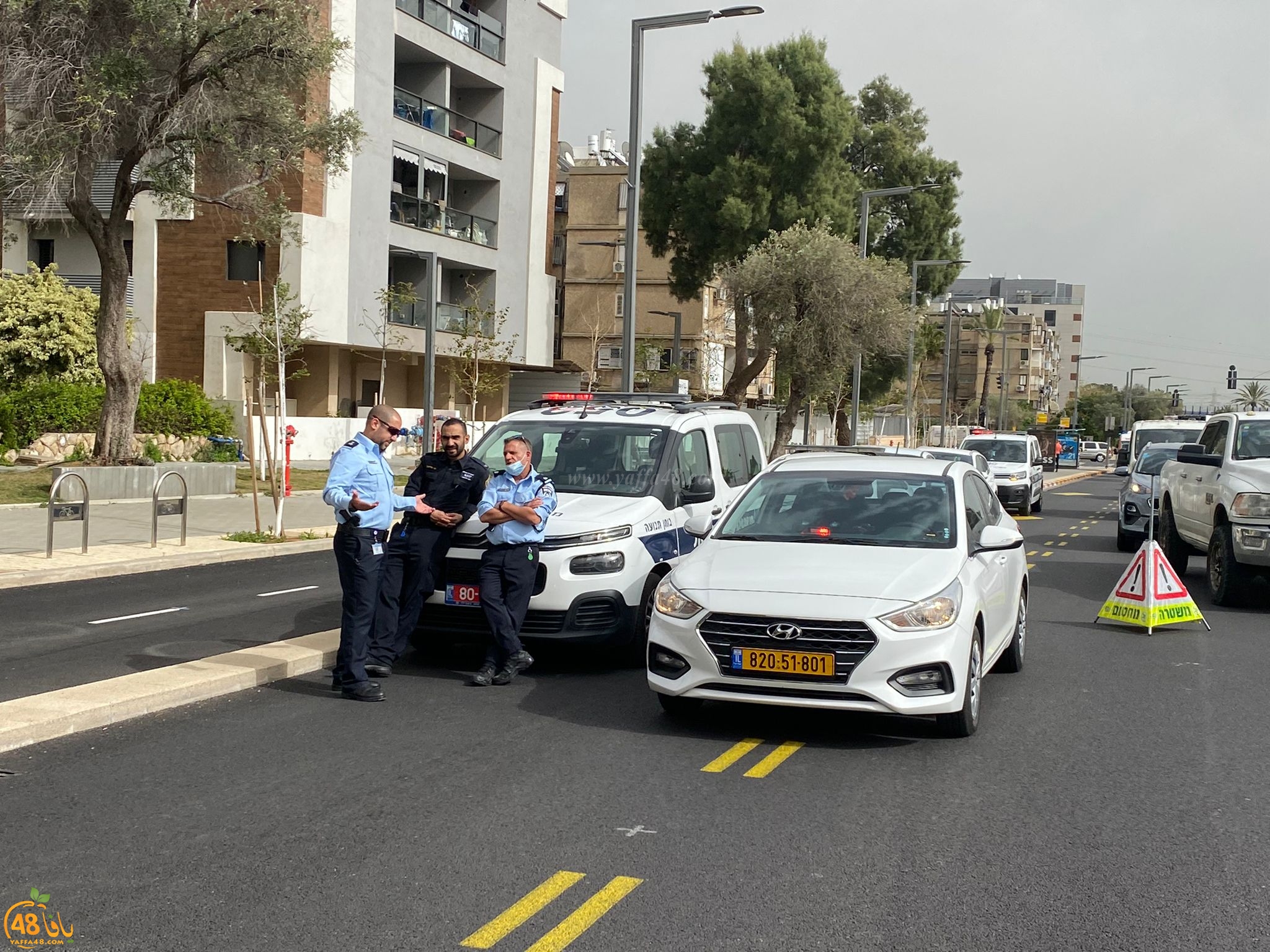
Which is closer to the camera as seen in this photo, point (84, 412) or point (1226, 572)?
point (1226, 572)

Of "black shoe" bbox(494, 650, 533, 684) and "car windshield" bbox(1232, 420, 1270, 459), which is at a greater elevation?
"car windshield" bbox(1232, 420, 1270, 459)

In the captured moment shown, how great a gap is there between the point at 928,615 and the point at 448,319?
38299mm

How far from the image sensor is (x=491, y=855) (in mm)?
5422

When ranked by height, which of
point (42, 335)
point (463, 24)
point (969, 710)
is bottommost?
point (969, 710)

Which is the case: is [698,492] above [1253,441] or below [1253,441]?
below

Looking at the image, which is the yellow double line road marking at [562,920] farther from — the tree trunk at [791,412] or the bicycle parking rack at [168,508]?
the tree trunk at [791,412]

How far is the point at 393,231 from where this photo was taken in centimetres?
4106

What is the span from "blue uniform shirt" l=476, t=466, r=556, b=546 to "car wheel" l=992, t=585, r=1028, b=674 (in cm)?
345

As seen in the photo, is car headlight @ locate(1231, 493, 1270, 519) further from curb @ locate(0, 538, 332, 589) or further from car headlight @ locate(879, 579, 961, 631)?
curb @ locate(0, 538, 332, 589)

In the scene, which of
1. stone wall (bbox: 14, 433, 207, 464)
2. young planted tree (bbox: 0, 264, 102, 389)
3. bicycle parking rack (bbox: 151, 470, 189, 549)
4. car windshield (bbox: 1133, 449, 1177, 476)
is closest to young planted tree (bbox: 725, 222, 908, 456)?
car windshield (bbox: 1133, 449, 1177, 476)


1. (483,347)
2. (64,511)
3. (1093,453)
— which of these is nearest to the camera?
(64,511)

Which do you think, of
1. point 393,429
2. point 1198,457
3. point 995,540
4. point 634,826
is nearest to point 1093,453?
point 1198,457

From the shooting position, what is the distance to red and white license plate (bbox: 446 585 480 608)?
30.7ft

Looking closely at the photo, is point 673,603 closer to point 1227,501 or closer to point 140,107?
point 1227,501
